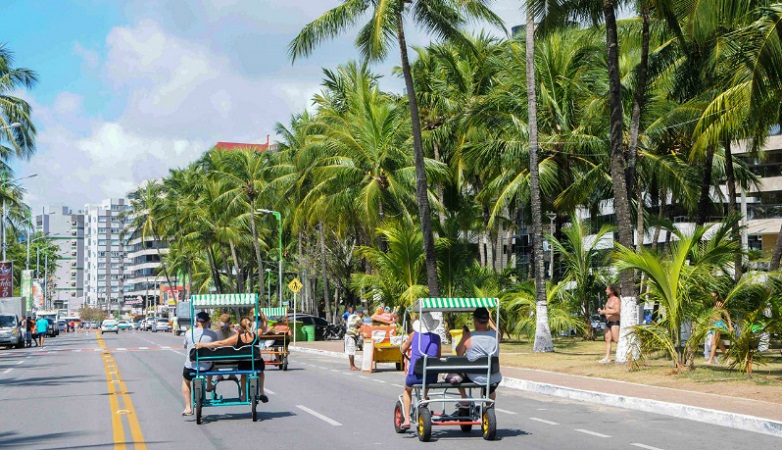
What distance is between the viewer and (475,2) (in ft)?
101

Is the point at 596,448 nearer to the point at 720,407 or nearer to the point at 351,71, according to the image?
the point at 720,407

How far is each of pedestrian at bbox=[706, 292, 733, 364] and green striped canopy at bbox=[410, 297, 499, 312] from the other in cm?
734

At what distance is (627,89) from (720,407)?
21821 millimetres

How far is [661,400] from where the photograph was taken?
1550 cm

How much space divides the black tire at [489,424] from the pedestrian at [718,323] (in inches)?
318

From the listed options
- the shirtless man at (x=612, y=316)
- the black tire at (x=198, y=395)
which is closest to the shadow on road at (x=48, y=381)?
the black tire at (x=198, y=395)

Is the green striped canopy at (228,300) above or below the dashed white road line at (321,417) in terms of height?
above

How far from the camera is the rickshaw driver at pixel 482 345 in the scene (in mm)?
12344

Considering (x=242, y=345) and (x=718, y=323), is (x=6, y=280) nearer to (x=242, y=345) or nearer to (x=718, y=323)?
(x=242, y=345)

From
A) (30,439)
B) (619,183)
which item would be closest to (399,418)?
(30,439)

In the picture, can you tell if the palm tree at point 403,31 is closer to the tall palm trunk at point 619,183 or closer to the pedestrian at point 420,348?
the tall palm trunk at point 619,183

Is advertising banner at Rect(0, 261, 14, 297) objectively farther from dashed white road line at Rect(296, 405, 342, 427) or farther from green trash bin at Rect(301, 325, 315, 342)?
dashed white road line at Rect(296, 405, 342, 427)

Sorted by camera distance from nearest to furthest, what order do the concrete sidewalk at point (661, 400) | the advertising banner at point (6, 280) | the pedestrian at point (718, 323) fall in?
the concrete sidewalk at point (661, 400), the pedestrian at point (718, 323), the advertising banner at point (6, 280)

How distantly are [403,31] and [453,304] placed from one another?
1856cm
